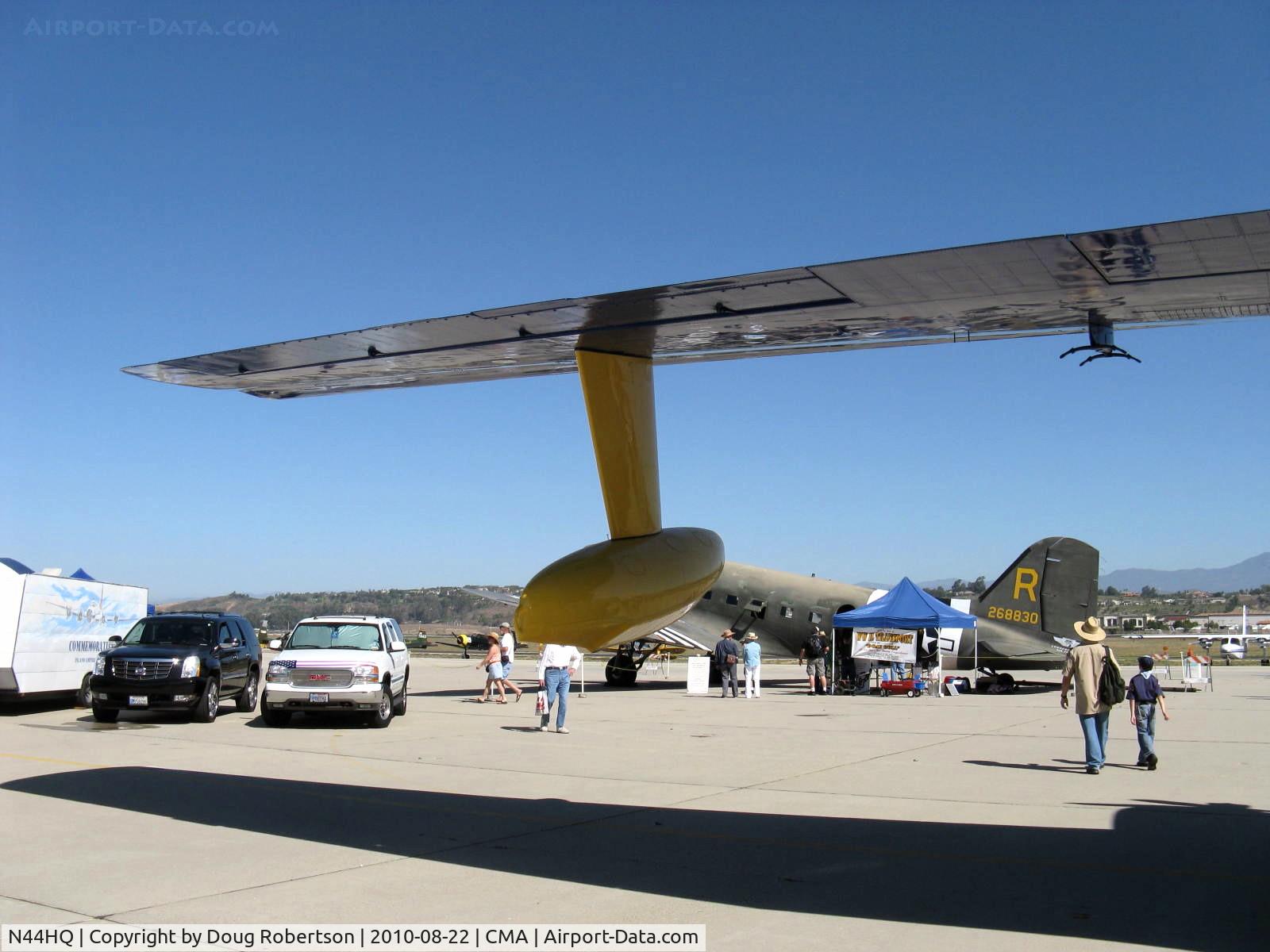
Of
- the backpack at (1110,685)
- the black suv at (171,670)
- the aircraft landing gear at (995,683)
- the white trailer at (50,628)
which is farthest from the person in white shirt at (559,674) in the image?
the aircraft landing gear at (995,683)

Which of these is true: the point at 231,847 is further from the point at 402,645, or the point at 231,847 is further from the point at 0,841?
the point at 402,645

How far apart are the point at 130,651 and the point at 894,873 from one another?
14.6 m

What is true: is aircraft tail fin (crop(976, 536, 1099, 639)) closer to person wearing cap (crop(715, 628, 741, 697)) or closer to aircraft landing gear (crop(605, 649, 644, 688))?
person wearing cap (crop(715, 628, 741, 697))

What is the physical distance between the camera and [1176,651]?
206 ft

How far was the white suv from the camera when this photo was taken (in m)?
16.8

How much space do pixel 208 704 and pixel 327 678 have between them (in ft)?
8.08

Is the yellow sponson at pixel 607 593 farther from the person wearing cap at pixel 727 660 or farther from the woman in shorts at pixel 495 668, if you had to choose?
the person wearing cap at pixel 727 660

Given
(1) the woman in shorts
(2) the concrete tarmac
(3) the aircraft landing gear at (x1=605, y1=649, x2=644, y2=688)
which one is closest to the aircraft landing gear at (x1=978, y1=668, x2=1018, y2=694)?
(3) the aircraft landing gear at (x1=605, y1=649, x2=644, y2=688)

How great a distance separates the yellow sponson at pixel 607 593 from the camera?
602 centimetres

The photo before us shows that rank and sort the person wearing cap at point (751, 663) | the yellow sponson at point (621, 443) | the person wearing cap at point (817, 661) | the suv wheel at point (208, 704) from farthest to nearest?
the person wearing cap at point (817, 661), the person wearing cap at point (751, 663), the suv wheel at point (208, 704), the yellow sponson at point (621, 443)

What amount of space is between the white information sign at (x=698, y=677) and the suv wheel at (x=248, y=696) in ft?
36.2

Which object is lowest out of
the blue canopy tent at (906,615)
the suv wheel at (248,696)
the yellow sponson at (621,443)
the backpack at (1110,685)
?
the suv wheel at (248,696)

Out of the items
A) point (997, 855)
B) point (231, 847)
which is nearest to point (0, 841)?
point (231, 847)

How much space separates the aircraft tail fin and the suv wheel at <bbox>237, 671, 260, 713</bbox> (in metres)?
18.8
